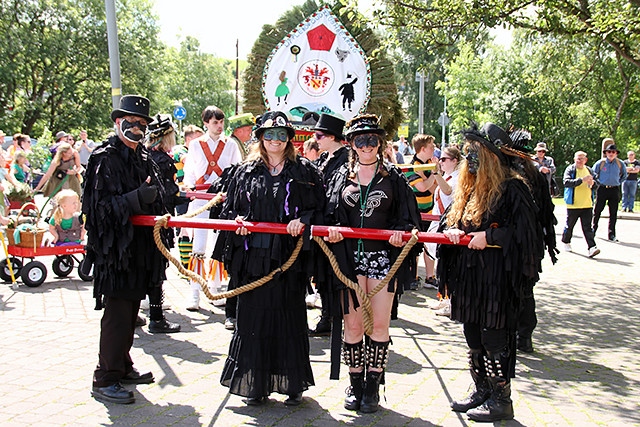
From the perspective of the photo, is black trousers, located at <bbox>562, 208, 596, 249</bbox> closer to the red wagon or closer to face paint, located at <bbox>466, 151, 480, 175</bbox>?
face paint, located at <bbox>466, 151, 480, 175</bbox>

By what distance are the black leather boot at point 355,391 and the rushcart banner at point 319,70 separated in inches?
219

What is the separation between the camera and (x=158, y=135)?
22.9 ft

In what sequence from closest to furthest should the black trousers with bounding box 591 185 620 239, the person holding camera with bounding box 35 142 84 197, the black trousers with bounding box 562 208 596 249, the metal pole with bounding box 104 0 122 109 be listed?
the metal pole with bounding box 104 0 122 109
the person holding camera with bounding box 35 142 84 197
the black trousers with bounding box 562 208 596 249
the black trousers with bounding box 591 185 620 239

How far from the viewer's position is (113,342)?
189 inches

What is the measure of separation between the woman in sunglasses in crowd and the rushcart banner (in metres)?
5.04

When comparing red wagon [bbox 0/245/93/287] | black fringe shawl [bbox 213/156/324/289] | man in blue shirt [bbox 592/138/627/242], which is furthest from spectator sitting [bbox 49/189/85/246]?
man in blue shirt [bbox 592/138/627/242]

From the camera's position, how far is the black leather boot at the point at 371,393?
4680 millimetres

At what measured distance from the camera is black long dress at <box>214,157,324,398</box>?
464 centimetres

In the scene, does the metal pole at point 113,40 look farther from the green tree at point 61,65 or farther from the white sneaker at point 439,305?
the green tree at point 61,65

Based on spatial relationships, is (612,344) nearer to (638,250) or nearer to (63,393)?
(63,393)

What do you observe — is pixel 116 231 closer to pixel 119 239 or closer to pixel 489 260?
pixel 119 239

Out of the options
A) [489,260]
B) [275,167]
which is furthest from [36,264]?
[489,260]

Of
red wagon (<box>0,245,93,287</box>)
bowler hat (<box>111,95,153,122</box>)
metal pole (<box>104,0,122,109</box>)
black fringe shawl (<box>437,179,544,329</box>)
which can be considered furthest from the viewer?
metal pole (<box>104,0,122,109</box>)

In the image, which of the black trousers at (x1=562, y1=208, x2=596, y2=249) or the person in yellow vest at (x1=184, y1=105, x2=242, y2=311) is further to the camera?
the black trousers at (x1=562, y1=208, x2=596, y2=249)
